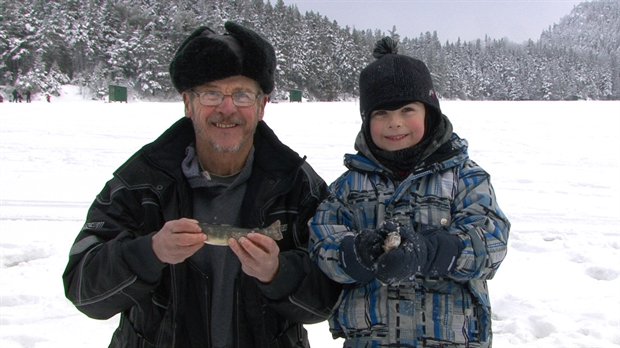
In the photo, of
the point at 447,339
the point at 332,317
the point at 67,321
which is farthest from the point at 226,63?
the point at 67,321

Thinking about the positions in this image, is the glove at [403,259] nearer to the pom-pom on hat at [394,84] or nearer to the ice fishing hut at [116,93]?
the pom-pom on hat at [394,84]

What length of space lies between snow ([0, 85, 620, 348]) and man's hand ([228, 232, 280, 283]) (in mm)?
1790

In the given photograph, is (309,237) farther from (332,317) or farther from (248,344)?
(248,344)

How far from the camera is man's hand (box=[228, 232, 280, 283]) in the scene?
192 cm

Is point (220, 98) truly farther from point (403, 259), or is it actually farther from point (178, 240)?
point (403, 259)

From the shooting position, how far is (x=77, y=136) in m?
14.5

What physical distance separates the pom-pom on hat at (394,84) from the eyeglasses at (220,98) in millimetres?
631

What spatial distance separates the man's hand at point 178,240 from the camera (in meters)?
1.86

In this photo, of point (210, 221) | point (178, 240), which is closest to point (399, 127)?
point (210, 221)

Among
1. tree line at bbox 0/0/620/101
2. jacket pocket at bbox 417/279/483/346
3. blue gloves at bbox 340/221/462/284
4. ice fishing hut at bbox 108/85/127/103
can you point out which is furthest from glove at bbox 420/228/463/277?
tree line at bbox 0/0/620/101

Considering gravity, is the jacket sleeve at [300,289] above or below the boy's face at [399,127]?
below

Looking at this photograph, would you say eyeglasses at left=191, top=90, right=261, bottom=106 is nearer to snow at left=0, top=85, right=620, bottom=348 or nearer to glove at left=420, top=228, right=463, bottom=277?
glove at left=420, top=228, right=463, bottom=277

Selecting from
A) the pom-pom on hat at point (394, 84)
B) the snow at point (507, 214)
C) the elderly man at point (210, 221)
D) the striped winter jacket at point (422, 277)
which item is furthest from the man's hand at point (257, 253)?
the snow at point (507, 214)

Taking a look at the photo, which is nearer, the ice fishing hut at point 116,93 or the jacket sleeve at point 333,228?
the jacket sleeve at point 333,228
